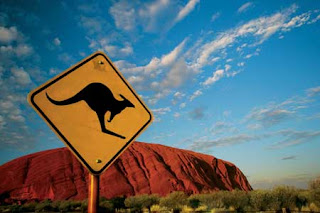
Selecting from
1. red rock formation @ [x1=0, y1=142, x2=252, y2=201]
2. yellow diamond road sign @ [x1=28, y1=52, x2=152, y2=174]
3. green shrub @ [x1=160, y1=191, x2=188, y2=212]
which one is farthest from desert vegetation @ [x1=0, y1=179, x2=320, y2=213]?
yellow diamond road sign @ [x1=28, y1=52, x2=152, y2=174]

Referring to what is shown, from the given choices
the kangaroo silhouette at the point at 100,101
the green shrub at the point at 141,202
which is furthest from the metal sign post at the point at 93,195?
the green shrub at the point at 141,202

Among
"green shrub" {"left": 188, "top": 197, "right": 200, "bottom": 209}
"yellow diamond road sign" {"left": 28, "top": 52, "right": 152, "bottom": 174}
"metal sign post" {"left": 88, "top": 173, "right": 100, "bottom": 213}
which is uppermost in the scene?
"yellow diamond road sign" {"left": 28, "top": 52, "right": 152, "bottom": 174}

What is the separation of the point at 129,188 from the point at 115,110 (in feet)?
119

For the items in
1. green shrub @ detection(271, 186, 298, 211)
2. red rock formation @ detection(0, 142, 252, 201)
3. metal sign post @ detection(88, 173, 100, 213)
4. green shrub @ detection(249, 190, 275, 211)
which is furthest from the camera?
red rock formation @ detection(0, 142, 252, 201)

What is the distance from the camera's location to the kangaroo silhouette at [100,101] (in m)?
1.87

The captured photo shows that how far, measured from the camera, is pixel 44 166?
36.8m

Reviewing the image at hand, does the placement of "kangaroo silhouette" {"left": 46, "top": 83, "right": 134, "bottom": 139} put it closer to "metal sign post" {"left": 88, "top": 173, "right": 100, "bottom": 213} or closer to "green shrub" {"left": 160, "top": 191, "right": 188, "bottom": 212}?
"metal sign post" {"left": 88, "top": 173, "right": 100, "bottom": 213}

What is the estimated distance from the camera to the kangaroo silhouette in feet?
6.13

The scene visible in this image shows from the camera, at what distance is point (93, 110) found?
1.91m

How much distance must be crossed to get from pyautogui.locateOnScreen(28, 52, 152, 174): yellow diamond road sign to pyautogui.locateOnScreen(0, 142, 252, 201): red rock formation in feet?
112

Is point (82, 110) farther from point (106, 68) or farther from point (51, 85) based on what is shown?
point (106, 68)

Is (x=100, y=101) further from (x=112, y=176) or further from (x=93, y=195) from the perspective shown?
(x=112, y=176)

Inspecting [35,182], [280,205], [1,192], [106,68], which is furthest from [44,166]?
[106,68]

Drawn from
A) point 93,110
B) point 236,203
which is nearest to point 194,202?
point 236,203
